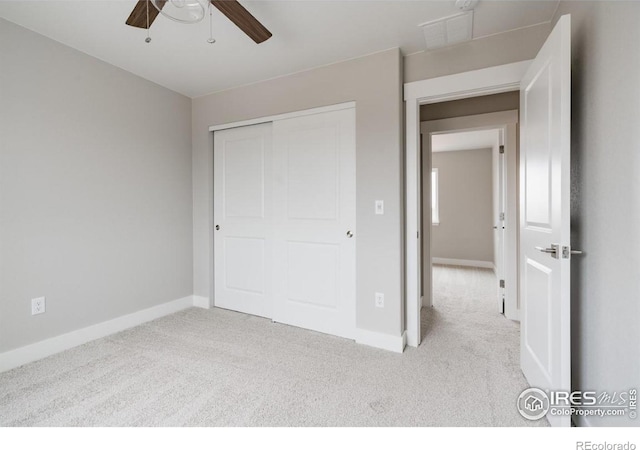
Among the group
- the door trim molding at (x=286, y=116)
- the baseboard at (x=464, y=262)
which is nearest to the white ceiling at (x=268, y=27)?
the door trim molding at (x=286, y=116)

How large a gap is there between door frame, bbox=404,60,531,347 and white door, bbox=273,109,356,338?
444 millimetres

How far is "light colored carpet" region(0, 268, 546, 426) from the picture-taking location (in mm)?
1571

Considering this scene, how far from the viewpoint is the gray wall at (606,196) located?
1.06 meters

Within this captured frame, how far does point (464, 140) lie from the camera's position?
522cm

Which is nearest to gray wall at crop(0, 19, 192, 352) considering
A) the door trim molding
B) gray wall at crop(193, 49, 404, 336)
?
the door trim molding

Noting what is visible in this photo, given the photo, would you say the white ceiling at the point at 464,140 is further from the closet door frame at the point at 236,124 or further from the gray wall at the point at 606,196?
the gray wall at the point at 606,196

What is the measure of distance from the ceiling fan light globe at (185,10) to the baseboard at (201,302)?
2681 mm

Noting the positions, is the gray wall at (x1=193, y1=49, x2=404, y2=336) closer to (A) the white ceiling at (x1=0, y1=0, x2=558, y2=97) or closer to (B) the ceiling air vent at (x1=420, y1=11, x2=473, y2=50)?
(A) the white ceiling at (x1=0, y1=0, x2=558, y2=97)

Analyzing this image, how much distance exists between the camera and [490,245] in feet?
18.9

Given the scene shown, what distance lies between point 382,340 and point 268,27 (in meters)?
2.48

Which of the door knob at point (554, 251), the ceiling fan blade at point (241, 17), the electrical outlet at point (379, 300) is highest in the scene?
the ceiling fan blade at point (241, 17)

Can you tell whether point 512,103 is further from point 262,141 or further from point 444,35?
point 262,141

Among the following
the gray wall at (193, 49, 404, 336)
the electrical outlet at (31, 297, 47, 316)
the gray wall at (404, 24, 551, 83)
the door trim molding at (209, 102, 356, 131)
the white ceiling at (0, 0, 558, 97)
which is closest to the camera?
the white ceiling at (0, 0, 558, 97)

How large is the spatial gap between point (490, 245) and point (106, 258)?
605 cm
